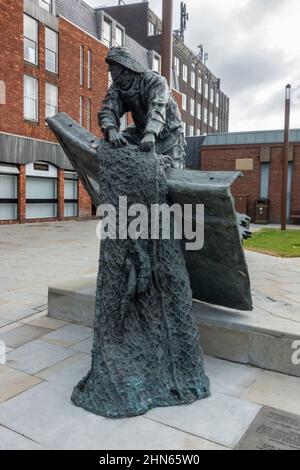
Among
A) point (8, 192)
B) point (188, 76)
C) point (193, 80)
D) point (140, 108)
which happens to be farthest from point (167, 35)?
point (193, 80)

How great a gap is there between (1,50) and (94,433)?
1850 cm

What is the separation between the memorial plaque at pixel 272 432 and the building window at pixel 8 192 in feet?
56.6

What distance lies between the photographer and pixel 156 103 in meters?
3.38

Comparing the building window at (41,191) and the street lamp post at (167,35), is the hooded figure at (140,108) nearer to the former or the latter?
the street lamp post at (167,35)

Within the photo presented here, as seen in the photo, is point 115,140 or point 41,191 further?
point 41,191

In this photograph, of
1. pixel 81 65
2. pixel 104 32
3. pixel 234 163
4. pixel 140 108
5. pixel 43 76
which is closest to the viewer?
pixel 140 108

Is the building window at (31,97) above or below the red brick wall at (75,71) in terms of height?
below

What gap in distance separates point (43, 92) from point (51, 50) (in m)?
2.26

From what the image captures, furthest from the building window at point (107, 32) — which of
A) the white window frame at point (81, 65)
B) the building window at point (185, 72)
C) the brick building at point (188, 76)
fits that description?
the building window at point (185, 72)

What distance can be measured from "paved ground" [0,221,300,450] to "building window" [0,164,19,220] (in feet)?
44.7

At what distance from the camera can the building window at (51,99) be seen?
20.9 meters

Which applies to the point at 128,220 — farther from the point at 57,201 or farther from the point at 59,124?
Result: the point at 57,201

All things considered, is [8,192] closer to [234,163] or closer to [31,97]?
[31,97]

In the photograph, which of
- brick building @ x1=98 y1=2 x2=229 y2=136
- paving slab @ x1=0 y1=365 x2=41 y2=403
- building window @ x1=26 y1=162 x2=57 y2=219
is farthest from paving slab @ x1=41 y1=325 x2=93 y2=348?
brick building @ x1=98 y1=2 x2=229 y2=136
